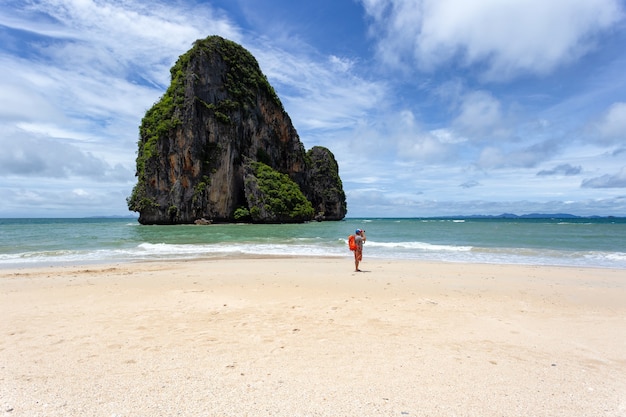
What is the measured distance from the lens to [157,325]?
601 centimetres

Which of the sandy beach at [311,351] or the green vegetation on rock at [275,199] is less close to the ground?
the green vegetation on rock at [275,199]

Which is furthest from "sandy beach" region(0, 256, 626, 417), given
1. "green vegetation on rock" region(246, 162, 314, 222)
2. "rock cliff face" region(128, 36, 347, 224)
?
"rock cliff face" region(128, 36, 347, 224)

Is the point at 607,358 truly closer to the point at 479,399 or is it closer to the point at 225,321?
the point at 479,399

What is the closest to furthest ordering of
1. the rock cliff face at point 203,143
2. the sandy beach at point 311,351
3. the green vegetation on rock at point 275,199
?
the sandy beach at point 311,351 < the rock cliff face at point 203,143 < the green vegetation on rock at point 275,199

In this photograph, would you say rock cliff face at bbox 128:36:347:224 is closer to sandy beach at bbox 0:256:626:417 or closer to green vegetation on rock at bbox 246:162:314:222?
green vegetation on rock at bbox 246:162:314:222

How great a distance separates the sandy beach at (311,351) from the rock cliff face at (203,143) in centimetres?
5416

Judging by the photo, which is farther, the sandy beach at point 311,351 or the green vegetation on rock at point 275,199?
the green vegetation on rock at point 275,199

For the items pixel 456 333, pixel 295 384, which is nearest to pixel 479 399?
pixel 295 384

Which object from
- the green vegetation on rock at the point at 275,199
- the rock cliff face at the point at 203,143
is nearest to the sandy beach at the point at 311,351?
the green vegetation on rock at the point at 275,199

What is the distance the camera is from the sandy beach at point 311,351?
3.48 metres

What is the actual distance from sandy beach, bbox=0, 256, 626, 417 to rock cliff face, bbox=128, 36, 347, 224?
5416 centimetres

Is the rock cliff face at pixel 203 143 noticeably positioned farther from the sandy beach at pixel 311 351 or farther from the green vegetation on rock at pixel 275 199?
the sandy beach at pixel 311 351

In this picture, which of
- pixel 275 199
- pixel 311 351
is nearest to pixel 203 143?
pixel 275 199

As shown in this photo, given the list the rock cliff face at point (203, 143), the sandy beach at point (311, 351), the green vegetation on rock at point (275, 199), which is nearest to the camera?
the sandy beach at point (311, 351)
